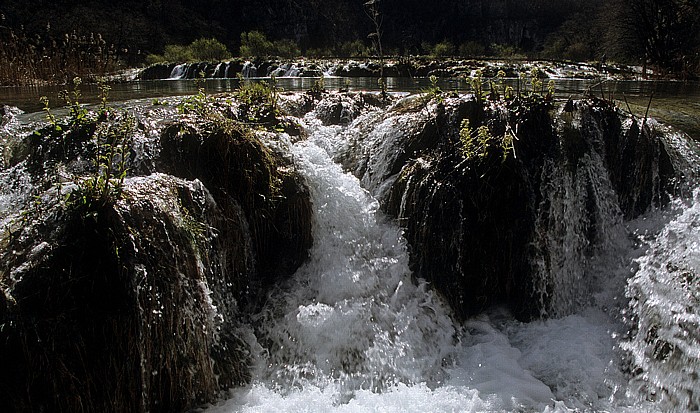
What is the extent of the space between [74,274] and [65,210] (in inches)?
17.7

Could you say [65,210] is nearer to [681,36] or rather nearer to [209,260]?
[209,260]

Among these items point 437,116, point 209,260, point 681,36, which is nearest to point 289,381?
point 209,260

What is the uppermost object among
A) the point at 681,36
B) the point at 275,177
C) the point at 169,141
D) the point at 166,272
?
the point at 681,36

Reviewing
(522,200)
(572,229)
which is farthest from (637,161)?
(522,200)

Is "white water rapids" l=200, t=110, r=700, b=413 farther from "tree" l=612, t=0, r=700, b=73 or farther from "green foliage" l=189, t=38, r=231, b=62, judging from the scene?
"green foliage" l=189, t=38, r=231, b=62

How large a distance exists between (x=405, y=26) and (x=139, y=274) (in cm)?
5531

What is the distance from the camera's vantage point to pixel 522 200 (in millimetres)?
4484

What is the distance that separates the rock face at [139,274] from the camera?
259 cm

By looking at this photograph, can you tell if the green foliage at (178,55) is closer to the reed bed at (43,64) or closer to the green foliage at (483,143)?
the reed bed at (43,64)

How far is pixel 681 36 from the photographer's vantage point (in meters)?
18.9

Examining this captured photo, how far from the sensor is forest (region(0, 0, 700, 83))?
63.8 ft

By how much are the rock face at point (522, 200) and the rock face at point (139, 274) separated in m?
1.53

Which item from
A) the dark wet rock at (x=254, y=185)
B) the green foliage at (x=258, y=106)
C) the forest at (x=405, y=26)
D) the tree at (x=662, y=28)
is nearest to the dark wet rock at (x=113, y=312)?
the dark wet rock at (x=254, y=185)

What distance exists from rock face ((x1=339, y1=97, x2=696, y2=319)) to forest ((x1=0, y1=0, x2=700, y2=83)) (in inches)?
399
